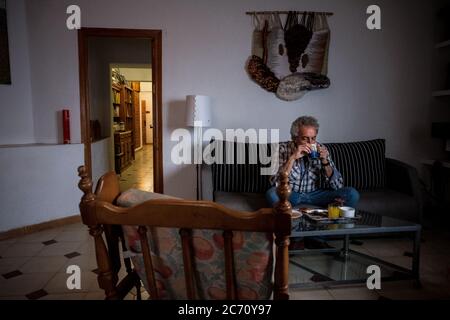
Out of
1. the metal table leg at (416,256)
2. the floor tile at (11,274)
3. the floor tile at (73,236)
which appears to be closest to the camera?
the metal table leg at (416,256)

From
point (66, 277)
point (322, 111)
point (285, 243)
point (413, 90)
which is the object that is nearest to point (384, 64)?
point (413, 90)

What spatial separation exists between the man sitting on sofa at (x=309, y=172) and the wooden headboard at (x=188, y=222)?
5.34 feet

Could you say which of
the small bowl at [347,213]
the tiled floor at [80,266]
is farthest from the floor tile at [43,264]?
the small bowl at [347,213]

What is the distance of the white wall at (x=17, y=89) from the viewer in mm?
3176

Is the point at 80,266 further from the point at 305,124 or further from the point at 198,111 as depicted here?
the point at 305,124

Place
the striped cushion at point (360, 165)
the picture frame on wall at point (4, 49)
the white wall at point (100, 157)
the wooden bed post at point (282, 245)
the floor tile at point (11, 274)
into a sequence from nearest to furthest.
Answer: the wooden bed post at point (282, 245) < the floor tile at point (11, 274) < the picture frame on wall at point (4, 49) < the striped cushion at point (360, 165) < the white wall at point (100, 157)

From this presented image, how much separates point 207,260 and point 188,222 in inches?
6.8

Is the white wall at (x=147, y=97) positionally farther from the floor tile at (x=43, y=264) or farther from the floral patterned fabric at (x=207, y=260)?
the floral patterned fabric at (x=207, y=260)

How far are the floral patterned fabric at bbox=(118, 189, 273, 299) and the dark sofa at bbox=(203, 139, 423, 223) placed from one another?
168 centimetres

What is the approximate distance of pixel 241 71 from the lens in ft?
11.5

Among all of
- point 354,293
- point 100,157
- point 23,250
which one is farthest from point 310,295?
point 100,157

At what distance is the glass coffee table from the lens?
1.97 meters

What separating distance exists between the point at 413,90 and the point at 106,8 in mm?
3494

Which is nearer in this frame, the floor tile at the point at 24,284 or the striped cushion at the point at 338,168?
the floor tile at the point at 24,284
